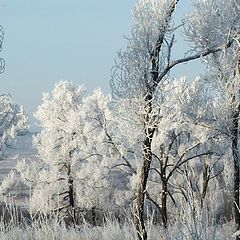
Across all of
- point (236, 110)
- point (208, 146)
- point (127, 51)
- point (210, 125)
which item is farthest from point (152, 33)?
point (208, 146)

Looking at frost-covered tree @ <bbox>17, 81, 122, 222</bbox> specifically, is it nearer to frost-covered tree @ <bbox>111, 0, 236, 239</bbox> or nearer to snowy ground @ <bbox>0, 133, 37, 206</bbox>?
snowy ground @ <bbox>0, 133, 37, 206</bbox>

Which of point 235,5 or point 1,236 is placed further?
point 235,5

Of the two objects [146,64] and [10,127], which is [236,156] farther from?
[10,127]

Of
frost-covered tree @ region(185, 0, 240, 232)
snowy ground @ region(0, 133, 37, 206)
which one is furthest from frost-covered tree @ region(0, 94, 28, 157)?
frost-covered tree @ region(185, 0, 240, 232)

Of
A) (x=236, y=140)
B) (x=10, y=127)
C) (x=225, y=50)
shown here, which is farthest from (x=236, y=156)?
(x=10, y=127)

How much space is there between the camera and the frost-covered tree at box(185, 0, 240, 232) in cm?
978

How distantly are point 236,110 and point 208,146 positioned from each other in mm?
15818

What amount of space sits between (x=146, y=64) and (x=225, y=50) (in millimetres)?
1805

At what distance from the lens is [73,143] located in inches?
1068

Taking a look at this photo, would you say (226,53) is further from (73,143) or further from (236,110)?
(73,143)

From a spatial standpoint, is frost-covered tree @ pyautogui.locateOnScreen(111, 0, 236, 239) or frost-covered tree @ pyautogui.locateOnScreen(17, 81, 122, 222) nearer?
frost-covered tree @ pyautogui.locateOnScreen(111, 0, 236, 239)

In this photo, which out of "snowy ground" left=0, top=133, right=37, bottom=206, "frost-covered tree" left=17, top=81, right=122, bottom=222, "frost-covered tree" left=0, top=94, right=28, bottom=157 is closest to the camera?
"frost-covered tree" left=17, top=81, right=122, bottom=222

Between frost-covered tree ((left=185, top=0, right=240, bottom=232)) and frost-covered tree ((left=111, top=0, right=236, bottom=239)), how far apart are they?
108 cm

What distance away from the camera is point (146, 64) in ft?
28.7
